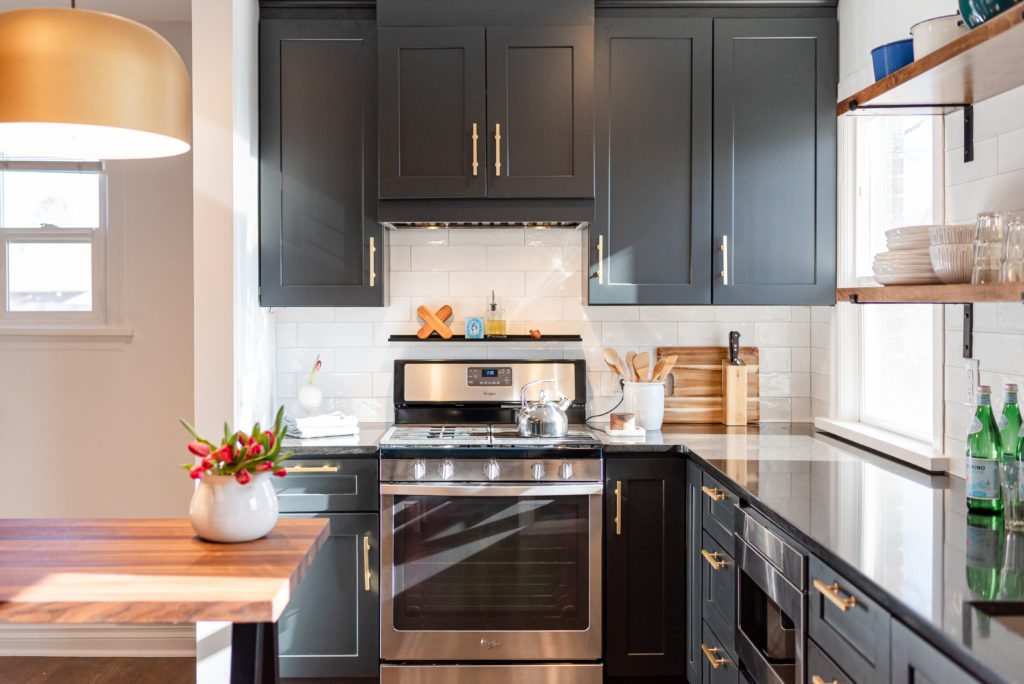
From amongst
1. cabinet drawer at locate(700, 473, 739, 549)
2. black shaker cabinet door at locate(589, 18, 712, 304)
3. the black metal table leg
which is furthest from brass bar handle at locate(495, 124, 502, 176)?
the black metal table leg

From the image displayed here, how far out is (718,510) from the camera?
262 centimetres

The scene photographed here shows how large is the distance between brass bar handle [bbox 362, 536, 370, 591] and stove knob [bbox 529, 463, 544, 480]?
2.21 feet

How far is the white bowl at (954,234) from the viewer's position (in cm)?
183

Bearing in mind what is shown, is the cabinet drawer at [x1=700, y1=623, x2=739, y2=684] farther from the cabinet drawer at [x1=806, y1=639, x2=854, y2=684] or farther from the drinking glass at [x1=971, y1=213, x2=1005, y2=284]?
the drinking glass at [x1=971, y1=213, x2=1005, y2=284]

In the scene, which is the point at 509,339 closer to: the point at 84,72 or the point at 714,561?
the point at 714,561

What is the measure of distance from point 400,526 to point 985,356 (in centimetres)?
203

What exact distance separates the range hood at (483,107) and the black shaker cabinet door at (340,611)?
1.27m

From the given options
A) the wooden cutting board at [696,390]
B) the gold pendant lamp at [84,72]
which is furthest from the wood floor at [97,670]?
the gold pendant lamp at [84,72]

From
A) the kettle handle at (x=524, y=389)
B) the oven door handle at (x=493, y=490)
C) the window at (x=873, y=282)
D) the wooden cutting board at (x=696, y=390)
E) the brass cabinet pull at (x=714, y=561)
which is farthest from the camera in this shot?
the wooden cutting board at (x=696, y=390)

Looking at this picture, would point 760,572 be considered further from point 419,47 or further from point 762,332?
point 419,47

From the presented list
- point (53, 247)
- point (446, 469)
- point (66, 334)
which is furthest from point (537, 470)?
point (53, 247)

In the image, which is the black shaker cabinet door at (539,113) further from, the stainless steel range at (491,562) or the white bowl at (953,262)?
the white bowl at (953,262)

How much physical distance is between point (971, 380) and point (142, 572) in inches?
86.5

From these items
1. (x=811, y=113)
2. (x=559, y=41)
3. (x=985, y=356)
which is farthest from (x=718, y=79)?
(x=985, y=356)
